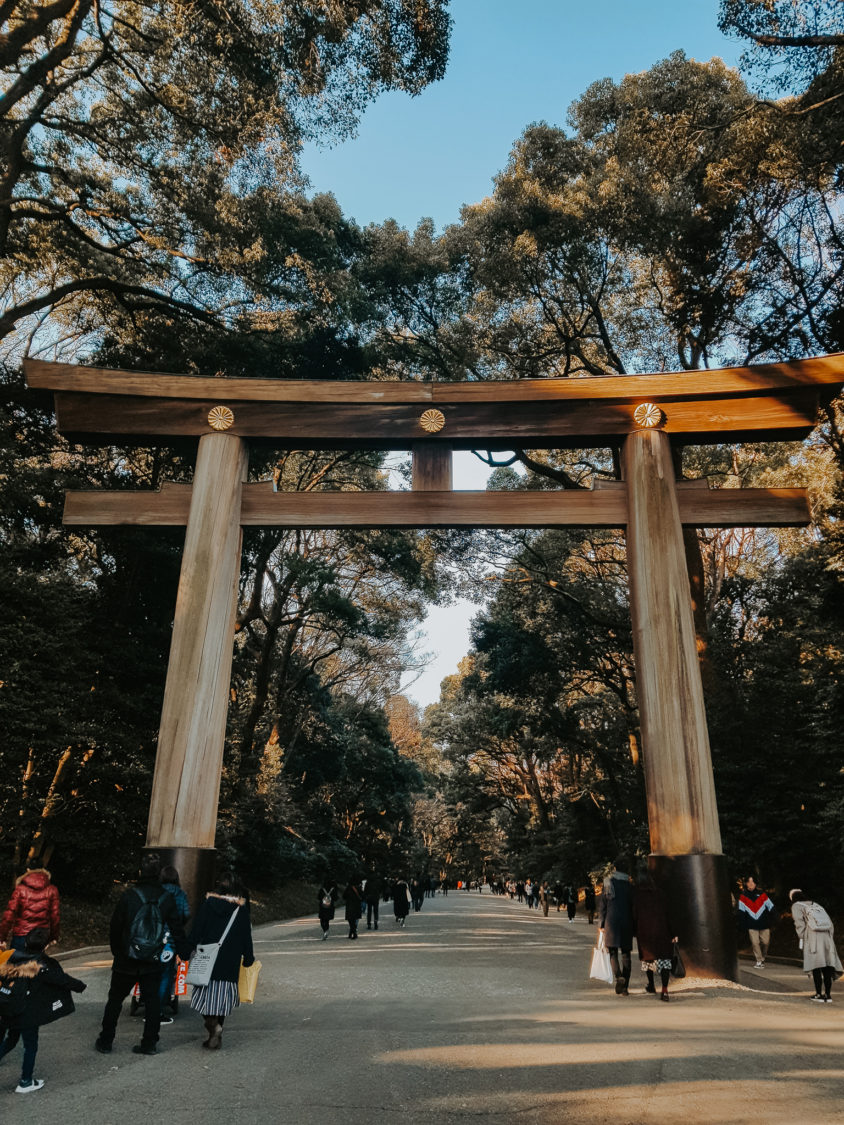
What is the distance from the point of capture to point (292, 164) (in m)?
13.9

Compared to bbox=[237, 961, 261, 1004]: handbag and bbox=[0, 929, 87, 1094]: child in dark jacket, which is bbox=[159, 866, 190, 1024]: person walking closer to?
bbox=[237, 961, 261, 1004]: handbag

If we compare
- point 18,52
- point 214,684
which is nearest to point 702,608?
point 214,684

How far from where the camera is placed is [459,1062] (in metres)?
4.66

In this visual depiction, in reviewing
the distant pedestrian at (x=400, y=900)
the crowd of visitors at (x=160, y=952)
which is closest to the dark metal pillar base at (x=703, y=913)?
the crowd of visitors at (x=160, y=952)

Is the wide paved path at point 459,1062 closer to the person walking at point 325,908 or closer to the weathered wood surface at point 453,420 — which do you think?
the weathered wood surface at point 453,420

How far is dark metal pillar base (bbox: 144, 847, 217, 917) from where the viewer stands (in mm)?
7164

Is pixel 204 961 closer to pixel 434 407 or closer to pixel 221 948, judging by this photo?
pixel 221 948

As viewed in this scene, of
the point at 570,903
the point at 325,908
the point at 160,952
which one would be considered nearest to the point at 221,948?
the point at 160,952

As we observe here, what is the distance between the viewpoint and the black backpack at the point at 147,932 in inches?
202

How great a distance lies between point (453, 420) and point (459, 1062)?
689 cm

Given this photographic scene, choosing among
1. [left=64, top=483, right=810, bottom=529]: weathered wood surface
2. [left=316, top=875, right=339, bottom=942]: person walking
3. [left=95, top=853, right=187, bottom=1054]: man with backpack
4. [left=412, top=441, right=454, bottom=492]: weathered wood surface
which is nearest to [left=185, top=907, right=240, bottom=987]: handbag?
[left=95, top=853, right=187, bottom=1054]: man with backpack

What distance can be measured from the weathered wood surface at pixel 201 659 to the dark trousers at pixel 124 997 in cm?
228

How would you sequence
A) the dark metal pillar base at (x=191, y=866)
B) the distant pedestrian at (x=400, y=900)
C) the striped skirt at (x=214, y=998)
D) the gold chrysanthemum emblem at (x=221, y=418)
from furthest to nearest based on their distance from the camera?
the distant pedestrian at (x=400, y=900), the gold chrysanthemum emblem at (x=221, y=418), the dark metal pillar base at (x=191, y=866), the striped skirt at (x=214, y=998)

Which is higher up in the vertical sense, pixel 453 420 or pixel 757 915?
pixel 453 420
